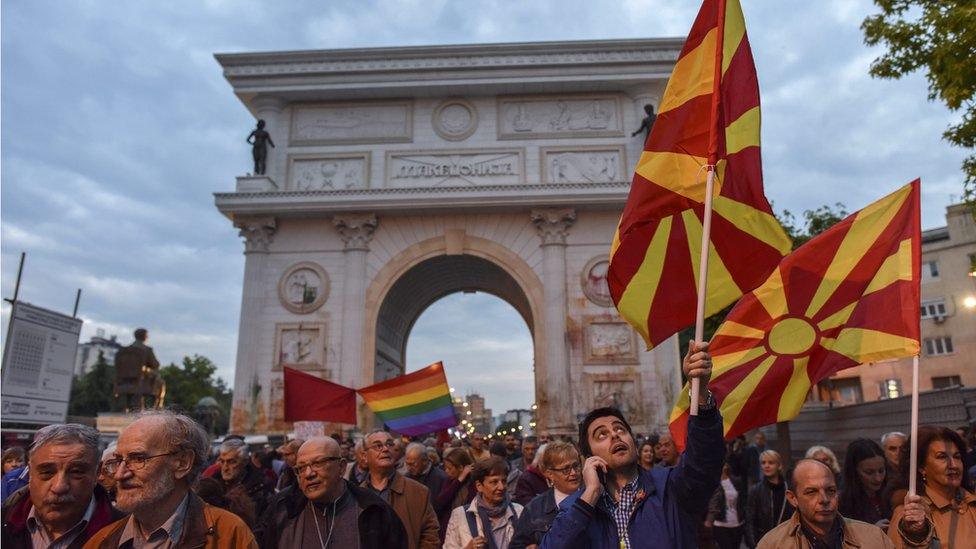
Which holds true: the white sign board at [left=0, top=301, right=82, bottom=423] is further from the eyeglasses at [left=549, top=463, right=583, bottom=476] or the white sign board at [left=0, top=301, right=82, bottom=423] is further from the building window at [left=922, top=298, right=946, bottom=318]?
the building window at [left=922, top=298, right=946, bottom=318]

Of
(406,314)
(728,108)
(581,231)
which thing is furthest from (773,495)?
(406,314)

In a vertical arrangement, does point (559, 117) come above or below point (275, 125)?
above

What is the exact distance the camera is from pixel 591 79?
26.3 m

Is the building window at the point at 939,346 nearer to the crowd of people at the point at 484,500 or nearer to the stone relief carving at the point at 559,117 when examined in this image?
the stone relief carving at the point at 559,117

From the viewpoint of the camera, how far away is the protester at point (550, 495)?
4.30 m

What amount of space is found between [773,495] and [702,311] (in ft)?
15.8

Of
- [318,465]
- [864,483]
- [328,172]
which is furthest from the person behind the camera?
[328,172]

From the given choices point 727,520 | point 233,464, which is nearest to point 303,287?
point 233,464

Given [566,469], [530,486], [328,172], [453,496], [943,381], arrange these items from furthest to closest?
[943,381], [328,172], [530,486], [453,496], [566,469]

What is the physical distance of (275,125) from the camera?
2677 cm

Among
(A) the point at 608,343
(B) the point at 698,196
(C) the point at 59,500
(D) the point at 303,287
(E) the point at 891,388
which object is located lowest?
(C) the point at 59,500

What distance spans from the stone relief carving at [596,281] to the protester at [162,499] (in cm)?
2196

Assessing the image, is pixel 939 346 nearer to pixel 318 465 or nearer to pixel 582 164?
pixel 582 164

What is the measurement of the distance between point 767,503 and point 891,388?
37462 millimetres
